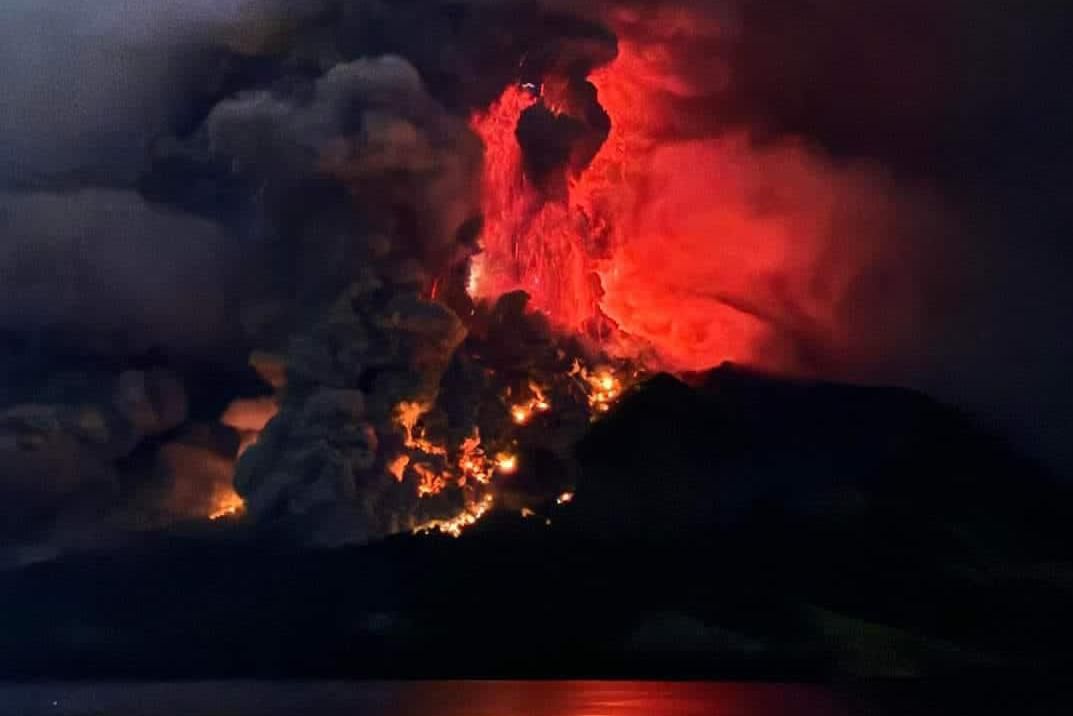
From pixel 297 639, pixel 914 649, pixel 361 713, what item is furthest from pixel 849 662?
pixel 361 713

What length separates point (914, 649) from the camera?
5930 inches

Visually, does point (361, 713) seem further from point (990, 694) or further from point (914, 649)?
point (914, 649)

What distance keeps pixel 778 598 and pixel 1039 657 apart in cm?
2734

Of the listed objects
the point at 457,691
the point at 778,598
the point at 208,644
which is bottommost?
the point at 457,691

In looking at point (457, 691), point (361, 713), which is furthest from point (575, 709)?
point (457, 691)

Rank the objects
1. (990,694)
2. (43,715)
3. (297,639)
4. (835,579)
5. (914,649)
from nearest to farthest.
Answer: (43,715) → (990,694) → (297,639) → (914,649) → (835,579)

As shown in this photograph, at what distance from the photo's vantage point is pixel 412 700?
8025 centimetres

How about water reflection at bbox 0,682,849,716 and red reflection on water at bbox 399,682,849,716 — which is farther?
water reflection at bbox 0,682,849,716

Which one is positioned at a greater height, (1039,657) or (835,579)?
(835,579)

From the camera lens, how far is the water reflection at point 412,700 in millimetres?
66000

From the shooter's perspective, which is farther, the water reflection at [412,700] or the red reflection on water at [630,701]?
the water reflection at [412,700]

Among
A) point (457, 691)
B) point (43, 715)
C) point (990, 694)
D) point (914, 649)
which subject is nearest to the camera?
point (43, 715)

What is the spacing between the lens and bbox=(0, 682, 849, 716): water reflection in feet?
217

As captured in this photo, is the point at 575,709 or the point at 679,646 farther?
the point at 679,646
